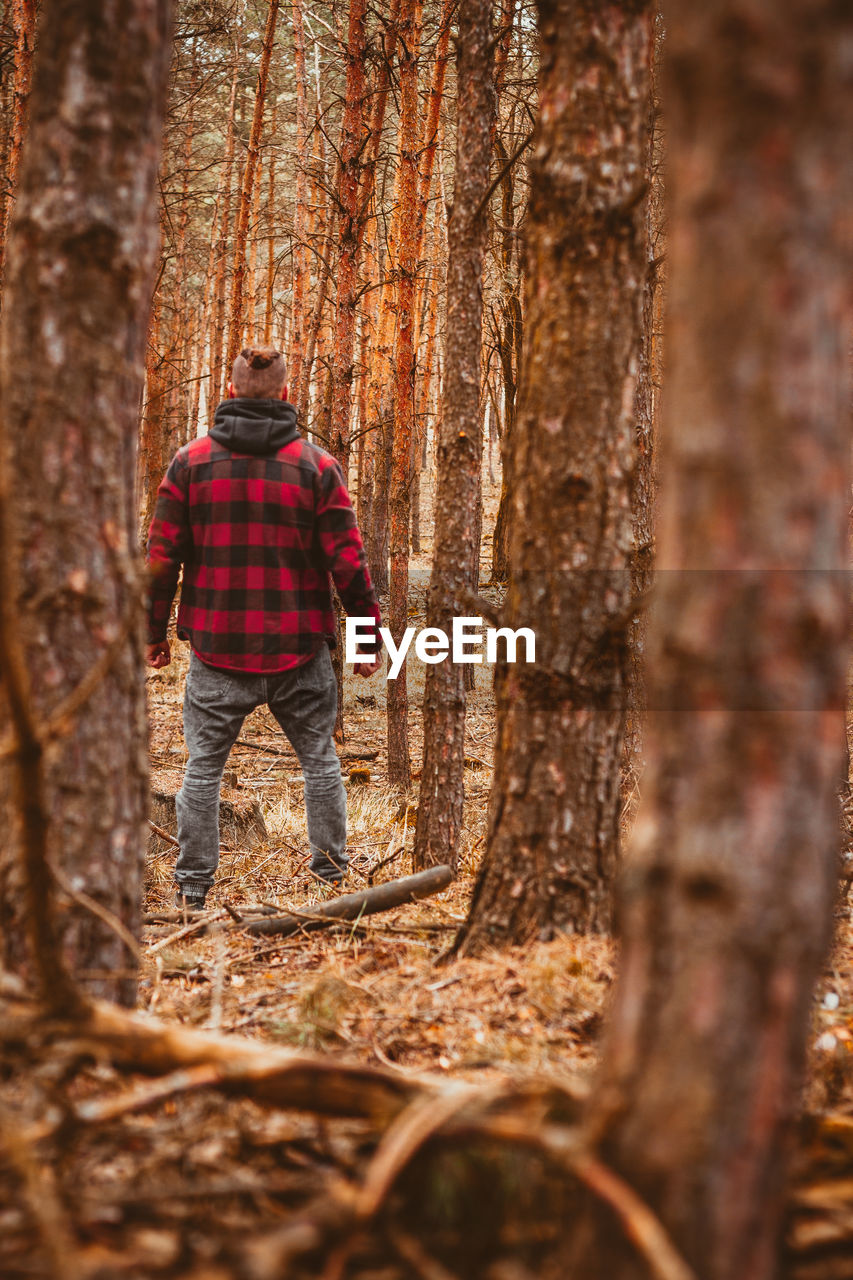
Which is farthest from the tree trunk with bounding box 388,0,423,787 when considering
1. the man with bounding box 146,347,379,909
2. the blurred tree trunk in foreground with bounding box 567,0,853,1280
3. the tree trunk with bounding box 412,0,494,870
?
the blurred tree trunk in foreground with bounding box 567,0,853,1280

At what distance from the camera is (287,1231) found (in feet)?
3.99

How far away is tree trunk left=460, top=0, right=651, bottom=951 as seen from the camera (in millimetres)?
2826

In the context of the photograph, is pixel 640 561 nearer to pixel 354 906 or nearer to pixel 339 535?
pixel 339 535

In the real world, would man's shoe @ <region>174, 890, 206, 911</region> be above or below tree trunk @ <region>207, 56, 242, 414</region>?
below

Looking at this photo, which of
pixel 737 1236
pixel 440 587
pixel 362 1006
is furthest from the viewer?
pixel 440 587

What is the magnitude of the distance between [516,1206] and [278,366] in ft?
12.2

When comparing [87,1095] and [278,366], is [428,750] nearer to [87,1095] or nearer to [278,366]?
[278,366]

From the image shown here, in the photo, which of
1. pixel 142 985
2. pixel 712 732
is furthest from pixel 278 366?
pixel 712 732

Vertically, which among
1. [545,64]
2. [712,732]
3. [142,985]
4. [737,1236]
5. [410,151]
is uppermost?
[410,151]

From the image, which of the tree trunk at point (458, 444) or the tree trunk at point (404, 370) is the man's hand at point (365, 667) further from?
the tree trunk at point (404, 370)

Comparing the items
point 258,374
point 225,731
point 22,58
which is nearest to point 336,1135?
point 225,731

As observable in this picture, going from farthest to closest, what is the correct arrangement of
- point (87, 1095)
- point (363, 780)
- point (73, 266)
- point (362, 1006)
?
1. point (363, 780)
2. point (362, 1006)
3. point (73, 266)
4. point (87, 1095)

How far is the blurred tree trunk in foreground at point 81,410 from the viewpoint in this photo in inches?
74.7

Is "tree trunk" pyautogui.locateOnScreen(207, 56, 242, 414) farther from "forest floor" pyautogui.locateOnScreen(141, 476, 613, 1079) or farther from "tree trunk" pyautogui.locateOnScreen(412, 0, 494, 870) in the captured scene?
"forest floor" pyautogui.locateOnScreen(141, 476, 613, 1079)
